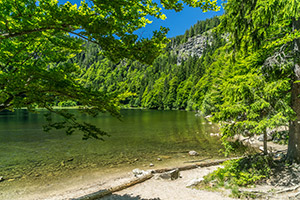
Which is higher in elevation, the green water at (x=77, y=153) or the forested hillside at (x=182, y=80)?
the forested hillside at (x=182, y=80)

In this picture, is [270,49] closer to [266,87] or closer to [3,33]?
[266,87]

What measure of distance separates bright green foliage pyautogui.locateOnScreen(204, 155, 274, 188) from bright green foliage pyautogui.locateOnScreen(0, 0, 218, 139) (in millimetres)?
6089

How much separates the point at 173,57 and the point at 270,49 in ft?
581

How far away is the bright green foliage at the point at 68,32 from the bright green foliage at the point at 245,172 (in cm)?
609

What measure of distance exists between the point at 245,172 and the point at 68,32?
8491 mm

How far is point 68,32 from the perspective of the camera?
434 centimetres

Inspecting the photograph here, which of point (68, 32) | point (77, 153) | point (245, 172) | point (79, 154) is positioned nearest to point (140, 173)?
point (245, 172)

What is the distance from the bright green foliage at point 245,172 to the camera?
7.62 metres

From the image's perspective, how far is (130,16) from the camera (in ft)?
13.5

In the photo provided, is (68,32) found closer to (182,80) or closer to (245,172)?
(245,172)

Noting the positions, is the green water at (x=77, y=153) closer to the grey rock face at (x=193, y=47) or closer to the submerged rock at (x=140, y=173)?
the submerged rock at (x=140, y=173)

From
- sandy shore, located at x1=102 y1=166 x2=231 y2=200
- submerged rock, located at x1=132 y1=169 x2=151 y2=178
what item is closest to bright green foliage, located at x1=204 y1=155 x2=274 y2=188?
sandy shore, located at x1=102 y1=166 x2=231 y2=200

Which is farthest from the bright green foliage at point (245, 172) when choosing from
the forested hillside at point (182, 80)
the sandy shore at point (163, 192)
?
the forested hillside at point (182, 80)

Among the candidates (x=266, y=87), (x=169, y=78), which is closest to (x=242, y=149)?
(x=266, y=87)
